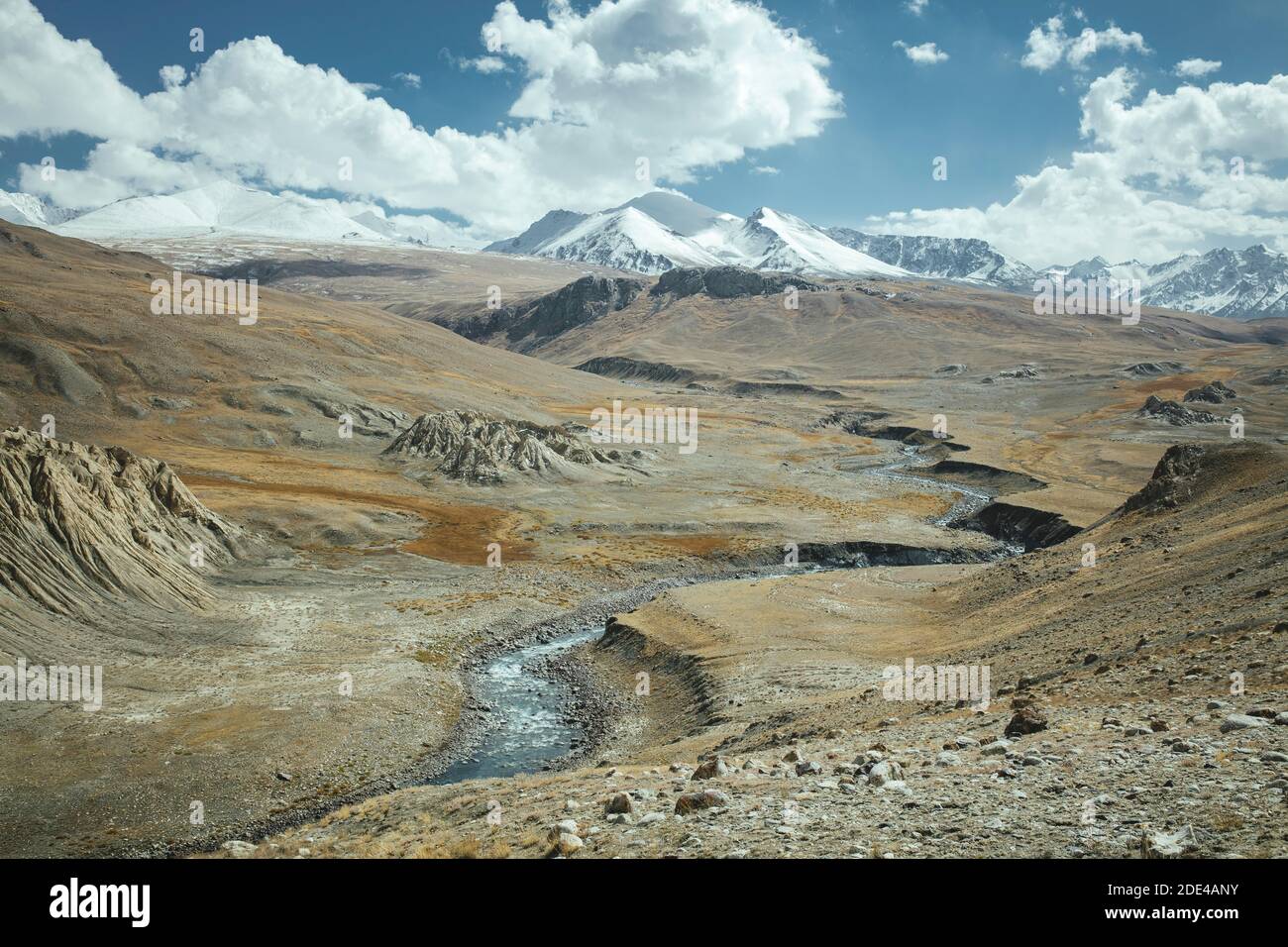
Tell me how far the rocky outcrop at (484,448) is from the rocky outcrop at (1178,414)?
87801 millimetres

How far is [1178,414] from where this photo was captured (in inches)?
4840

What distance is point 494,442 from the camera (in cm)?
8525

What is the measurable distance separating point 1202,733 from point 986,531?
192 ft

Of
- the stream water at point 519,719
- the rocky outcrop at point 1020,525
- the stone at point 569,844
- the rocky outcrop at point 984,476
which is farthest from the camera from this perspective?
the rocky outcrop at point 984,476

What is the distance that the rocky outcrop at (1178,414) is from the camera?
121500 mm

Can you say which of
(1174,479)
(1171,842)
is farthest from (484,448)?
(1171,842)

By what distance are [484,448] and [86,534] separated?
4790cm

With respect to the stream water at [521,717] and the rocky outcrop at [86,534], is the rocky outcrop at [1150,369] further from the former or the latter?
the rocky outcrop at [86,534]

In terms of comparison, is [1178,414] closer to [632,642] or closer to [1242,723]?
[632,642]

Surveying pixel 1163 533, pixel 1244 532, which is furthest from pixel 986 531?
pixel 1244 532

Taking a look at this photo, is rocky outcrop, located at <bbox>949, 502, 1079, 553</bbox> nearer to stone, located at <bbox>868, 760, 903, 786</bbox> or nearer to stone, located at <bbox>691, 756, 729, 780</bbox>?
stone, located at <bbox>691, 756, 729, 780</bbox>

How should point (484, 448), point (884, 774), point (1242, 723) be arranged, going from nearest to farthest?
point (1242, 723)
point (884, 774)
point (484, 448)

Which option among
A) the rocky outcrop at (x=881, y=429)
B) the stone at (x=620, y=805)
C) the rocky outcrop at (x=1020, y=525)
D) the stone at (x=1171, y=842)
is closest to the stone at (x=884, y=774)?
the stone at (x=620, y=805)
